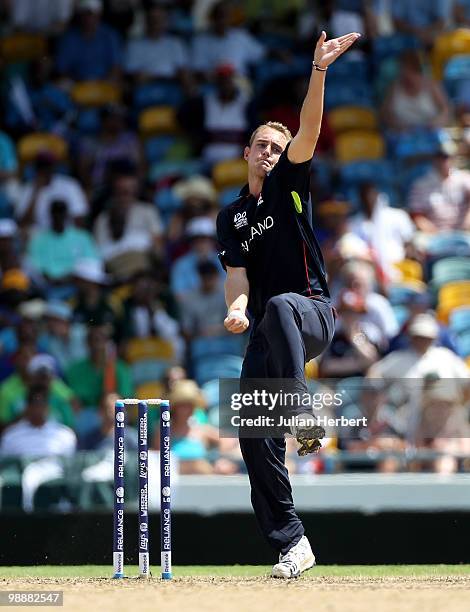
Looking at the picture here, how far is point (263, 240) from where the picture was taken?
6.68m

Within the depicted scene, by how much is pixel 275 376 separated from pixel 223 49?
898 centimetres

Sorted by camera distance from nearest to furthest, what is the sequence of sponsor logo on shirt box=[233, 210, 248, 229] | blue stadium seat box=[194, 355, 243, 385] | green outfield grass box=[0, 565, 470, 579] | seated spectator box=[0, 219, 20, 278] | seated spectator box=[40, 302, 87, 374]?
1. sponsor logo on shirt box=[233, 210, 248, 229]
2. green outfield grass box=[0, 565, 470, 579]
3. blue stadium seat box=[194, 355, 243, 385]
4. seated spectator box=[40, 302, 87, 374]
5. seated spectator box=[0, 219, 20, 278]

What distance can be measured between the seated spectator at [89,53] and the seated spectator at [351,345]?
500 cm

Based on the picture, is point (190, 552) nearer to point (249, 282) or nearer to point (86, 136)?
point (249, 282)

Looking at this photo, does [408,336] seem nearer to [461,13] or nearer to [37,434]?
[37,434]

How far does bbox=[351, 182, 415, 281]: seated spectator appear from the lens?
1238 cm

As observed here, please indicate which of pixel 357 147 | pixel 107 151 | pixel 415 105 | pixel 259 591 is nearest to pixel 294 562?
pixel 259 591

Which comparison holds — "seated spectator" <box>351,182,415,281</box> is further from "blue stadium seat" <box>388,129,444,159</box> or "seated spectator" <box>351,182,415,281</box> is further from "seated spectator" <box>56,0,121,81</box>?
"seated spectator" <box>56,0,121,81</box>

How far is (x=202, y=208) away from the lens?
13.0m

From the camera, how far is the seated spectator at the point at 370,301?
11.3m

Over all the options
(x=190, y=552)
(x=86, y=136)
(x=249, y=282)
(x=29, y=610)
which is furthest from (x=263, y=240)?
(x=86, y=136)

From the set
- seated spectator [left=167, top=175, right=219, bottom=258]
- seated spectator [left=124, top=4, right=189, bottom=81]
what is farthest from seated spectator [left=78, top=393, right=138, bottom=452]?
seated spectator [left=124, top=4, right=189, bottom=81]

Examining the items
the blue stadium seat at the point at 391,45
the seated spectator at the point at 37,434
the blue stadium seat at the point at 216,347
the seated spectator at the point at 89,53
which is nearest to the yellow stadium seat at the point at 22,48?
the seated spectator at the point at 89,53

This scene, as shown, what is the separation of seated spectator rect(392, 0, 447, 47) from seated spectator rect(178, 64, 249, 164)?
213cm
